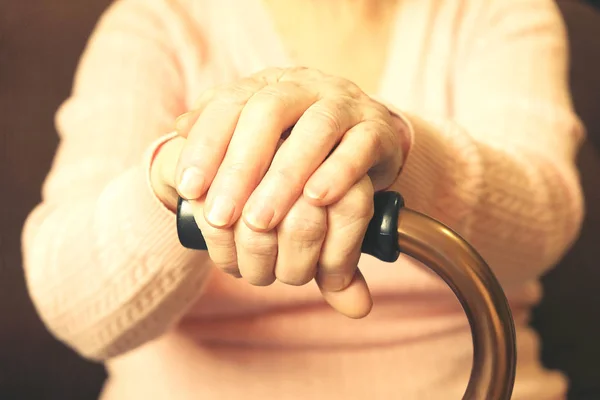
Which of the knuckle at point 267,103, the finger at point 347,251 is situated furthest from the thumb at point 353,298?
the knuckle at point 267,103

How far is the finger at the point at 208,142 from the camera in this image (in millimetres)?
355

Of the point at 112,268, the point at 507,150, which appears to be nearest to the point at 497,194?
the point at 507,150

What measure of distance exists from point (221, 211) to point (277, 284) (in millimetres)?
343

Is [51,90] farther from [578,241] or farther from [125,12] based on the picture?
[578,241]

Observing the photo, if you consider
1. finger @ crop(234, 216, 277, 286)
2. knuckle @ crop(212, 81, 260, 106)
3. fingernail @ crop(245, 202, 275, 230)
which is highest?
knuckle @ crop(212, 81, 260, 106)

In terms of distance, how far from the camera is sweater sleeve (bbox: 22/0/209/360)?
1.75 feet

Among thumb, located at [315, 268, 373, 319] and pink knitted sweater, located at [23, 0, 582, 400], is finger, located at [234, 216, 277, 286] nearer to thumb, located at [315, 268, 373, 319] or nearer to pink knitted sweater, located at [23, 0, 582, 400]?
thumb, located at [315, 268, 373, 319]

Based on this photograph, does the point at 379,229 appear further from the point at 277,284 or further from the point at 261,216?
the point at 277,284

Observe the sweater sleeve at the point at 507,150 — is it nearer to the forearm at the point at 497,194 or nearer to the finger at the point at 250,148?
the forearm at the point at 497,194

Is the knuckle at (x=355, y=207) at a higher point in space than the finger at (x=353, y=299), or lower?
higher

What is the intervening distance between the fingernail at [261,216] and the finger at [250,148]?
0.01 meters

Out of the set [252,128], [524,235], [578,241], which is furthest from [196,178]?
[578,241]

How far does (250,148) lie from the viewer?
0.36 metres

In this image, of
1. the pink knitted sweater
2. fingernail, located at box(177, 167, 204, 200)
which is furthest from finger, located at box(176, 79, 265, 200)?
the pink knitted sweater
